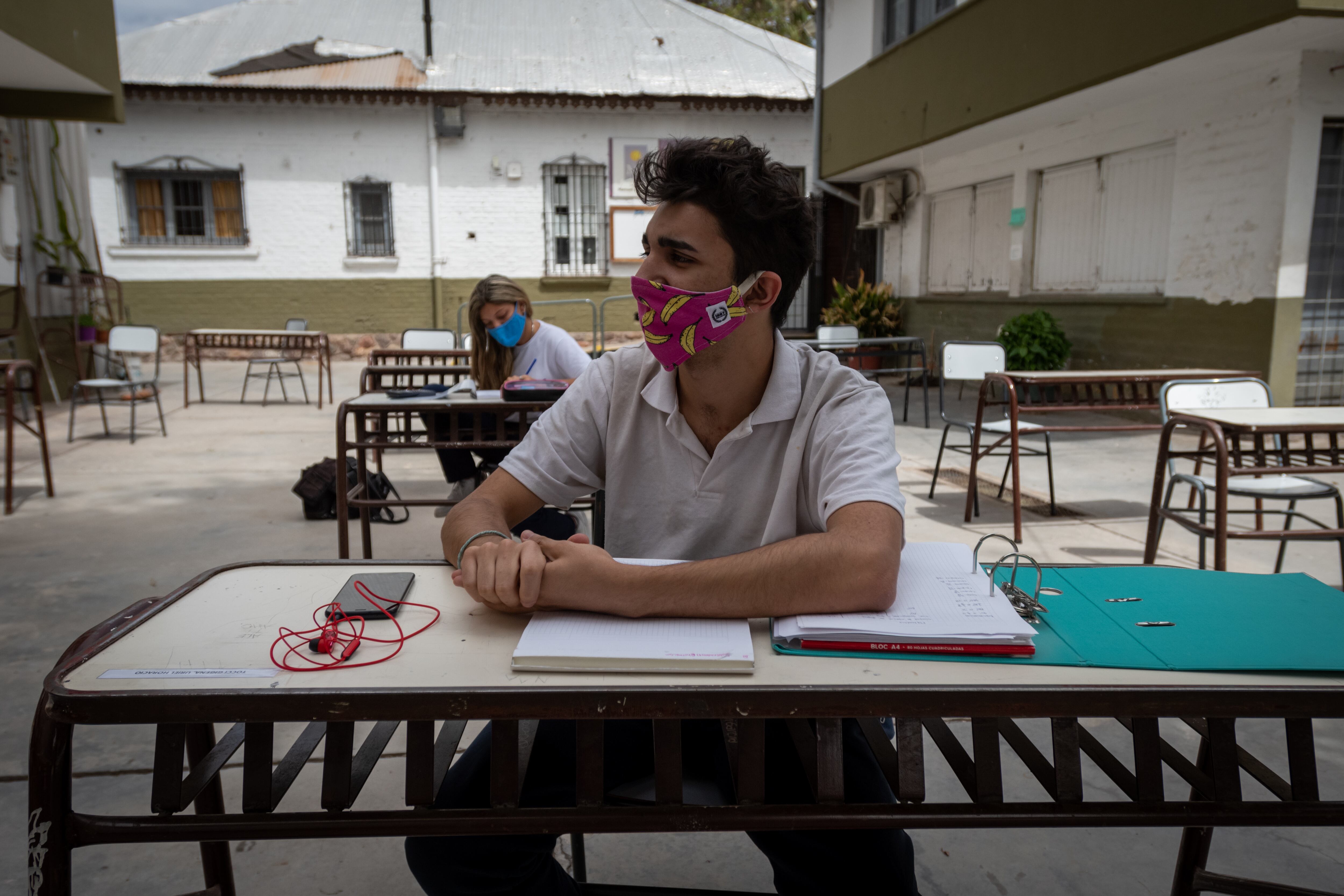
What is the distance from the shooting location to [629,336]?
15938 mm

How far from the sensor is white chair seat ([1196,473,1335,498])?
11.7ft

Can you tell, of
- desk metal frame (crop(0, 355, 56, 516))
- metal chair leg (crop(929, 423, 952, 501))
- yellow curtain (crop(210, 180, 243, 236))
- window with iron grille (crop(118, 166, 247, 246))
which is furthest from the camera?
yellow curtain (crop(210, 180, 243, 236))

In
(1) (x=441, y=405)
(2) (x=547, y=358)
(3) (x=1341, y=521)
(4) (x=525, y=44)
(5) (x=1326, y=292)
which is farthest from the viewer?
(4) (x=525, y=44)

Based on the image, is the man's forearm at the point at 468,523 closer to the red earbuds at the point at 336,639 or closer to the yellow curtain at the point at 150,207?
the red earbuds at the point at 336,639

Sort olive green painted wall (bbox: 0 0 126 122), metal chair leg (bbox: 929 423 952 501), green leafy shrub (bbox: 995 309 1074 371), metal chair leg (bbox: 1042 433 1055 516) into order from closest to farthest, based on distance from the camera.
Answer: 1. metal chair leg (bbox: 1042 433 1055 516)
2. metal chair leg (bbox: 929 423 952 501)
3. olive green painted wall (bbox: 0 0 126 122)
4. green leafy shrub (bbox: 995 309 1074 371)

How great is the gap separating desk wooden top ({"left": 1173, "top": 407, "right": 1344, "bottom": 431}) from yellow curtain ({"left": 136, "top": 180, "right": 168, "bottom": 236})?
53.0ft

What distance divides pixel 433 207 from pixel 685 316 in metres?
14.8

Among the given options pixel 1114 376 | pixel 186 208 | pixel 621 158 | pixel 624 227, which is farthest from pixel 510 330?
pixel 186 208

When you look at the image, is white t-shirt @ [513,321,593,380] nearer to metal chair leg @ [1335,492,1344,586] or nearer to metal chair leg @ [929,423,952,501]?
metal chair leg @ [929,423,952,501]

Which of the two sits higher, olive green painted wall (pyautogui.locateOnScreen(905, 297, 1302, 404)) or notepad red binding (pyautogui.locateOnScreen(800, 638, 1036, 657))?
olive green painted wall (pyautogui.locateOnScreen(905, 297, 1302, 404))

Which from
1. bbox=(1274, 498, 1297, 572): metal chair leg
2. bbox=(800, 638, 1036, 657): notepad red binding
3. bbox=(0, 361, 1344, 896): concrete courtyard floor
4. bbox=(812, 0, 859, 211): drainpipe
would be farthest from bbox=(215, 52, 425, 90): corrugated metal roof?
bbox=(800, 638, 1036, 657): notepad red binding

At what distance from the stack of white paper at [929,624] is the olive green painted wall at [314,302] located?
48.2 feet

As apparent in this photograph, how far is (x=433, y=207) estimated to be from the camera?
15.3 metres

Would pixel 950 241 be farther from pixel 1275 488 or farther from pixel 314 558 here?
pixel 314 558
